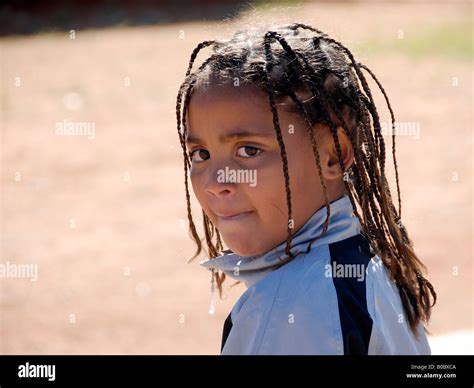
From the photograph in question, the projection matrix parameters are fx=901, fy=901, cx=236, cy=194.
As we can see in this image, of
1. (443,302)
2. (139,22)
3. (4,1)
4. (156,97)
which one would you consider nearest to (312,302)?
(443,302)

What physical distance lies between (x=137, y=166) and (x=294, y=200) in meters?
7.58

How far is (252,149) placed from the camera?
1.92 meters

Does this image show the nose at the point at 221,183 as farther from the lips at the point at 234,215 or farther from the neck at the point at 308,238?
the neck at the point at 308,238

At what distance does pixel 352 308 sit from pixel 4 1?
1728cm

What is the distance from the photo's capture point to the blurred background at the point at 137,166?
18.5 feet

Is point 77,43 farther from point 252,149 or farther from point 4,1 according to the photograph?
point 252,149
